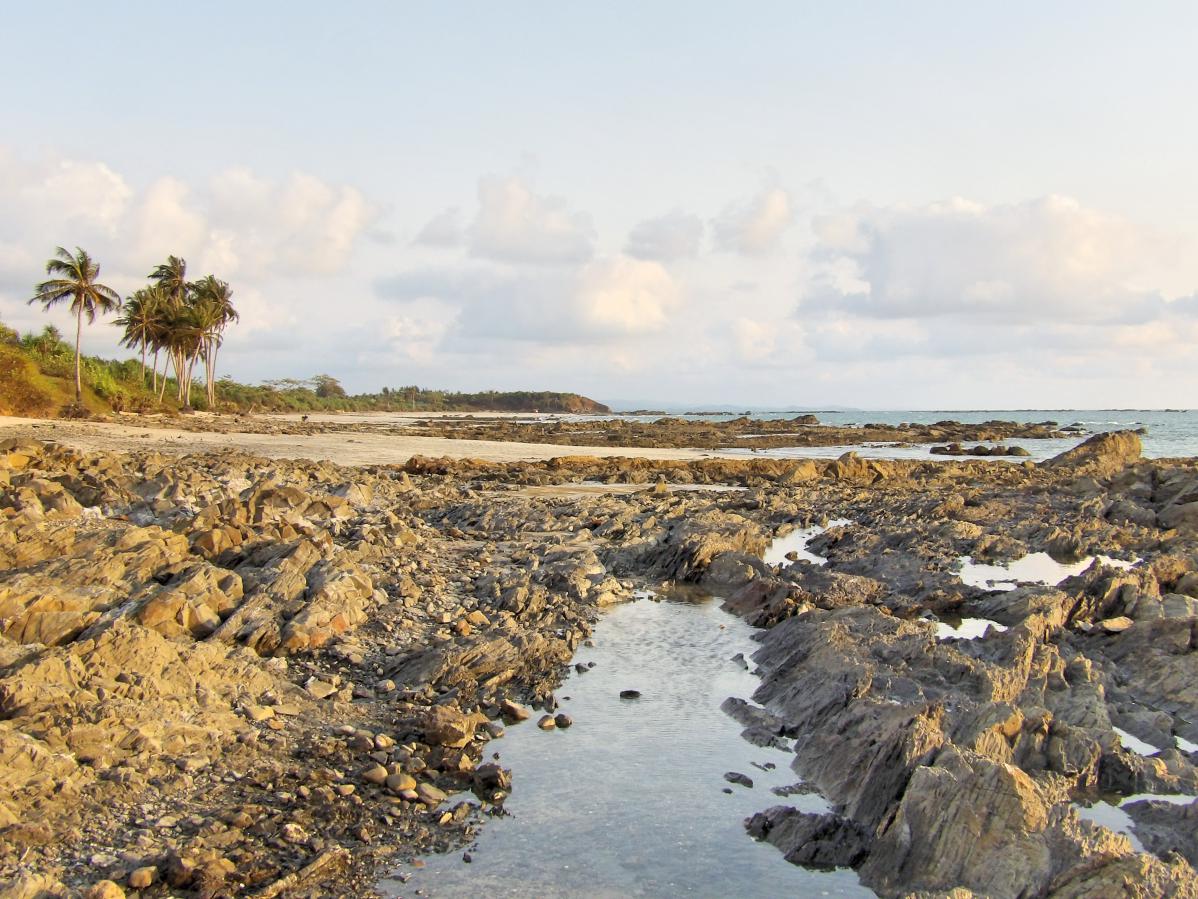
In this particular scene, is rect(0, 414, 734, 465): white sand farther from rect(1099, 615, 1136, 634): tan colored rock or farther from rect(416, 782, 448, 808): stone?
rect(416, 782, 448, 808): stone

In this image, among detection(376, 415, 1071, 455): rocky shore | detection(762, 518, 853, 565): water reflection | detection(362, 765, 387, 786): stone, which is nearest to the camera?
detection(362, 765, 387, 786): stone

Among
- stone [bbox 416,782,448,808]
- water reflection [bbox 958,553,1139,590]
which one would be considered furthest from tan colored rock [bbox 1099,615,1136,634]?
stone [bbox 416,782,448,808]

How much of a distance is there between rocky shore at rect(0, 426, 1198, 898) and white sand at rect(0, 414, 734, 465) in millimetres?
18101

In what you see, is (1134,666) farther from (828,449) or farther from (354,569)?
(828,449)

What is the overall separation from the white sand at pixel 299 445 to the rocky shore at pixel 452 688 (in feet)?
59.4

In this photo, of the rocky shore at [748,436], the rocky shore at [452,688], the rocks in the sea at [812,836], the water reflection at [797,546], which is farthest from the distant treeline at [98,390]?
the rocks in the sea at [812,836]

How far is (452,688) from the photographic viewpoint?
962cm

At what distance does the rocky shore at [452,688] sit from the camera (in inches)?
228

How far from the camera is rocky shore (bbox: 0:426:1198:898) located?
19.0ft

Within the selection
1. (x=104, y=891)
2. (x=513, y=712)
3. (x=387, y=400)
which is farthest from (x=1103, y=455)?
(x=387, y=400)

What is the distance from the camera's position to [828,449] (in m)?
55.4

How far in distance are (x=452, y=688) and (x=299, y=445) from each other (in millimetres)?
36061

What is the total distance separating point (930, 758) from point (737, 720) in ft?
9.10

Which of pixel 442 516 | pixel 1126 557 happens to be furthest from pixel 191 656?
pixel 1126 557
